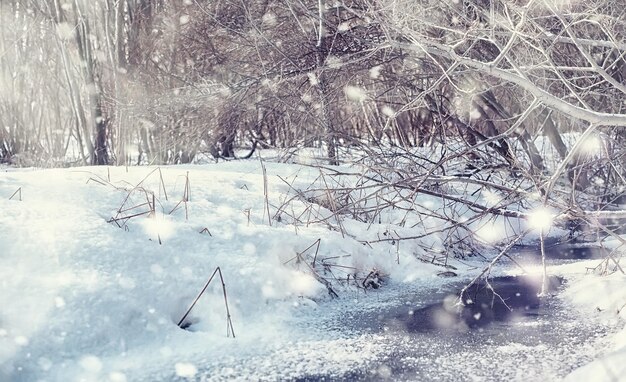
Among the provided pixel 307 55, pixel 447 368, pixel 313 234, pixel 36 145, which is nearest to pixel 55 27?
pixel 36 145

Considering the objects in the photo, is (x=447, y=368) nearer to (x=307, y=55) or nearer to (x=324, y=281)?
(x=324, y=281)

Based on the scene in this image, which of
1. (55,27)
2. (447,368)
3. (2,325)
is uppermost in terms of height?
(55,27)

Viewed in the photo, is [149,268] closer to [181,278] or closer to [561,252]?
[181,278]

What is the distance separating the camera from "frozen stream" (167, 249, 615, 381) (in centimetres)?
330

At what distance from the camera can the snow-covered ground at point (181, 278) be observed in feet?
11.2

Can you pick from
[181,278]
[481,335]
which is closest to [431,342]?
[481,335]

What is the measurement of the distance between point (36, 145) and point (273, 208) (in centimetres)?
849

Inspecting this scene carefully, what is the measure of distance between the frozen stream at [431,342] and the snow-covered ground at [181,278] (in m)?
0.02

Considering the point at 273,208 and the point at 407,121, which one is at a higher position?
the point at 407,121

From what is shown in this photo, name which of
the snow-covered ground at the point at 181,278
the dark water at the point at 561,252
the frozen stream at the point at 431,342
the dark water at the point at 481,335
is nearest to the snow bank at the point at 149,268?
the snow-covered ground at the point at 181,278

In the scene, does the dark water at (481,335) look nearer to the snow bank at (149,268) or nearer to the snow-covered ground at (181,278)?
the snow-covered ground at (181,278)

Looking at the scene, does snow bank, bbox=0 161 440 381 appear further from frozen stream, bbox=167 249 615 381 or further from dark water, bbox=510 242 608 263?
dark water, bbox=510 242 608 263

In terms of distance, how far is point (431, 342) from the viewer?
3750mm

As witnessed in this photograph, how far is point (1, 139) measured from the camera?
12.8m
